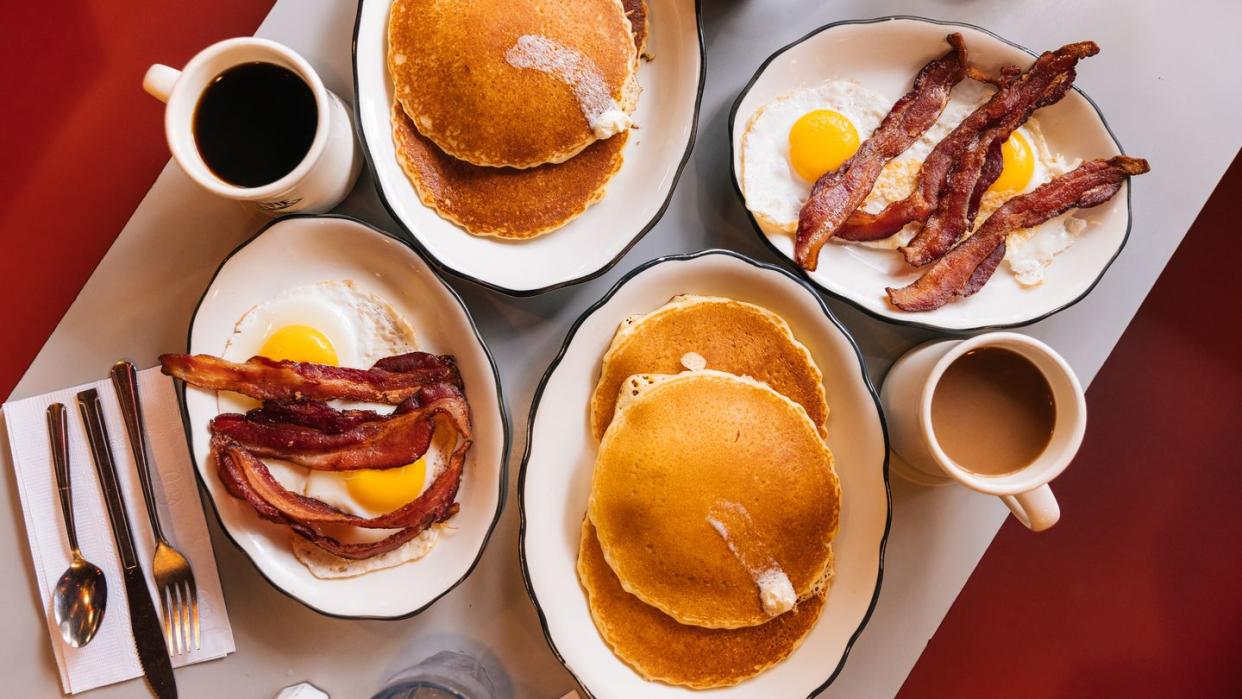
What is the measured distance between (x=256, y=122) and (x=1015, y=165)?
1.39 metres

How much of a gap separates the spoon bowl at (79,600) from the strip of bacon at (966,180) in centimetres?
164

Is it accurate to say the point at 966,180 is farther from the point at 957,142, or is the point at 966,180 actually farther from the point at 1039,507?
the point at 1039,507

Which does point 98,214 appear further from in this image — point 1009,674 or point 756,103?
point 1009,674

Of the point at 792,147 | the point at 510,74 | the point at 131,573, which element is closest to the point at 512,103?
the point at 510,74

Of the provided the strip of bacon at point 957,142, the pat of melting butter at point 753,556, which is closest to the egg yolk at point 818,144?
the strip of bacon at point 957,142

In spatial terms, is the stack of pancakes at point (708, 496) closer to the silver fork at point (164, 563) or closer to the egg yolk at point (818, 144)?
the egg yolk at point (818, 144)

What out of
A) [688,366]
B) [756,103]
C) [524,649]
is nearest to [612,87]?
[756,103]

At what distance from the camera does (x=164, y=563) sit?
4.47 feet

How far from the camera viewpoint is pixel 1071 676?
6.53 ft

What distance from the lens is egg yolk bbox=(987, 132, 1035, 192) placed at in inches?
55.9

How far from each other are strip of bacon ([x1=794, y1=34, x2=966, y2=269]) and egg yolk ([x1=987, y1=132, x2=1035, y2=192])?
0.51 feet

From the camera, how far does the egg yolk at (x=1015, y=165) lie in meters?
1.42

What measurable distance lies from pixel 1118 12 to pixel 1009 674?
1.64 m

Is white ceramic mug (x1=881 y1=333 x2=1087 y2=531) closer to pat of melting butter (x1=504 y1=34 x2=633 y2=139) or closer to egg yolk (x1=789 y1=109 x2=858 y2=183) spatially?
egg yolk (x1=789 y1=109 x2=858 y2=183)
